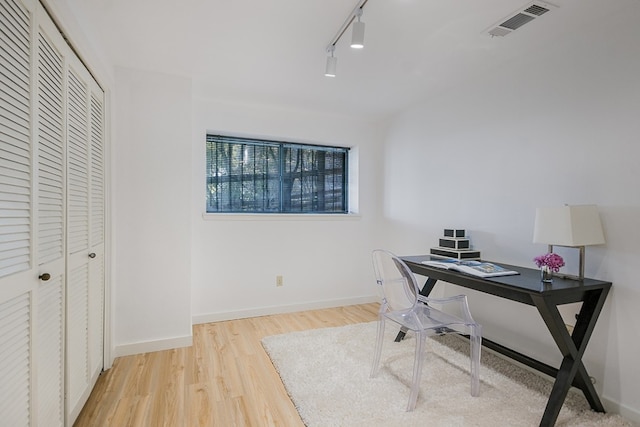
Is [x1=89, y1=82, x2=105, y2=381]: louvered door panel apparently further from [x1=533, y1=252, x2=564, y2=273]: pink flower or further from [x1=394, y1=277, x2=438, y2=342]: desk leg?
[x1=533, y1=252, x2=564, y2=273]: pink flower

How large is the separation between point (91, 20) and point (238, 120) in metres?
1.58

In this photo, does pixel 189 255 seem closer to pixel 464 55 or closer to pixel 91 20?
pixel 91 20

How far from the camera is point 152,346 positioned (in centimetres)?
260

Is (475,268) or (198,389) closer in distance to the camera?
(198,389)

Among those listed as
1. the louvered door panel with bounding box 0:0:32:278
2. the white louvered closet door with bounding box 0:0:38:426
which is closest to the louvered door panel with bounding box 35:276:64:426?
the white louvered closet door with bounding box 0:0:38:426

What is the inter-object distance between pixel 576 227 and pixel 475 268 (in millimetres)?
630

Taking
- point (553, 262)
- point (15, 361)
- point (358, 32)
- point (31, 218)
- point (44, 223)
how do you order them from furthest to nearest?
1. point (553, 262)
2. point (358, 32)
3. point (44, 223)
4. point (31, 218)
5. point (15, 361)

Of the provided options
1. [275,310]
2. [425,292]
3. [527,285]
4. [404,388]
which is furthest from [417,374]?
[275,310]

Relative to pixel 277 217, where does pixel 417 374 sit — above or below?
below

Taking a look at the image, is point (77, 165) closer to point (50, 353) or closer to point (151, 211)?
point (151, 211)

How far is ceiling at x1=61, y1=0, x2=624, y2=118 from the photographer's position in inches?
69.5

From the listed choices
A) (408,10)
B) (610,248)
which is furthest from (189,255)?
(610,248)

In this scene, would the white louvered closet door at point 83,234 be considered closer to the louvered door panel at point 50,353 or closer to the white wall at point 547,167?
the louvered door panel at point 50,353

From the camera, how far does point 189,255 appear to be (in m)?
2.71
